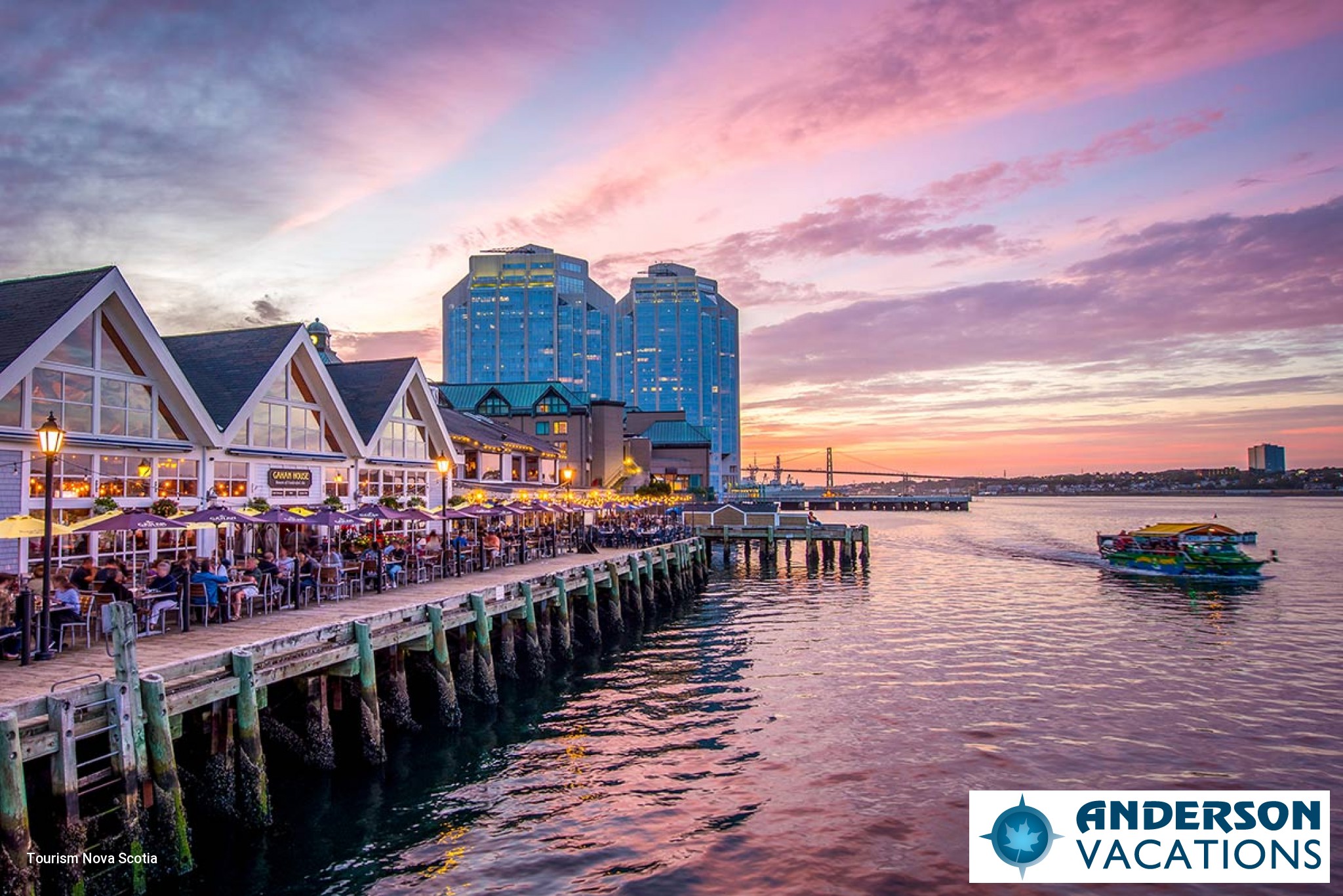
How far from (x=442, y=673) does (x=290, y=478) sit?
40.9 ft

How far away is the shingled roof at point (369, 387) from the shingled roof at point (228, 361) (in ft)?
11.5

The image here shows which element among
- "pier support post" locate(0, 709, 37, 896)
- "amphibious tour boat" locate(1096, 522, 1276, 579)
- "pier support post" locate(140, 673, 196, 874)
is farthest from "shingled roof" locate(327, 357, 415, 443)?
"amphibious tour boat" locate(1096, 522, 1276, 579)

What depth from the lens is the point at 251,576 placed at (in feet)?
65.8

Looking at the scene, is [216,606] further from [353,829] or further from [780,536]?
[780,536]

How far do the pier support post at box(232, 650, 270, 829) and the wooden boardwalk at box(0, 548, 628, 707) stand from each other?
0.82 meters

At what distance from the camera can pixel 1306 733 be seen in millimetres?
19234

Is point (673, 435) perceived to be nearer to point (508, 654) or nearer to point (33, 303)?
point (508, 654)

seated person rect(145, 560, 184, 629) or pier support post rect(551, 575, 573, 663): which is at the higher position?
seated person rect(145, 560, 184, 629)

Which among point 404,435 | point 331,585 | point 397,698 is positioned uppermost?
point 404,435

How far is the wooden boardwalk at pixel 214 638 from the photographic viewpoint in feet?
40.8

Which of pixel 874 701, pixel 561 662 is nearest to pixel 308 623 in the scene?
pixel 561 662

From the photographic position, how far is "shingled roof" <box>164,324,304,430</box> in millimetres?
25562

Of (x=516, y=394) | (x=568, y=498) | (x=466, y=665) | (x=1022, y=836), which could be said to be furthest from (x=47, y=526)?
(x=516, y=394)

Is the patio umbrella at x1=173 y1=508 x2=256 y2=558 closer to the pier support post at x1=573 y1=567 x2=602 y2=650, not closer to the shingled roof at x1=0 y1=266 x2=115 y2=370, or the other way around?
the shingled roof at x1=0 y1=266 x2=115 y2=370
